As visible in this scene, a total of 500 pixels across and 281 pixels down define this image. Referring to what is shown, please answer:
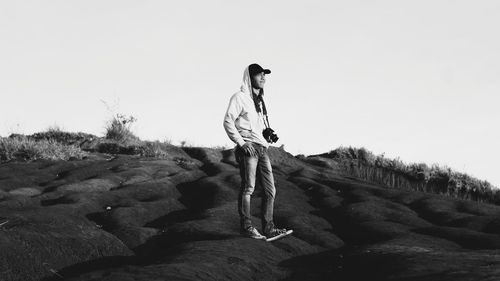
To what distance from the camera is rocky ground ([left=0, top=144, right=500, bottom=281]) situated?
551 centimetres

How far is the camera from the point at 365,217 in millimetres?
9156

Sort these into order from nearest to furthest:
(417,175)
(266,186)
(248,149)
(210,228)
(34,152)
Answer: (248,149)
(266,186)
(210,228)
(34,152)
(417,175)

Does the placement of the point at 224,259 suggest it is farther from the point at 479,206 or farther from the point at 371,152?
the point at 371,152

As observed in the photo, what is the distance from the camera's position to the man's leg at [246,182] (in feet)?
23.8

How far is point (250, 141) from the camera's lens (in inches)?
288

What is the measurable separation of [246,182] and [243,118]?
759 mm

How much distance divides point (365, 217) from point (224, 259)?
3817mm

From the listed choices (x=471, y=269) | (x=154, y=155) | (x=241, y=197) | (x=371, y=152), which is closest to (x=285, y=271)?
(x=241, y=197)

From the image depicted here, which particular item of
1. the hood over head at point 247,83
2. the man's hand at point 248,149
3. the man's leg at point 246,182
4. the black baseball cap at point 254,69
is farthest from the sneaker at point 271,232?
the black baseball cap at point 254,69

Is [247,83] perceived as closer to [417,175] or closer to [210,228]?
[210,228]

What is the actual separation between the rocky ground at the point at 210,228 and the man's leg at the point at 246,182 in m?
0.31

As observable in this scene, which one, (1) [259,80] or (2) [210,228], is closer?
(1) [259,80]

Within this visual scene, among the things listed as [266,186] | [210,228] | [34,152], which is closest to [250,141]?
[266,186]

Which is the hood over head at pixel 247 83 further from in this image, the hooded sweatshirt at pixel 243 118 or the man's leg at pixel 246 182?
the man's leg at pixel 246 182
